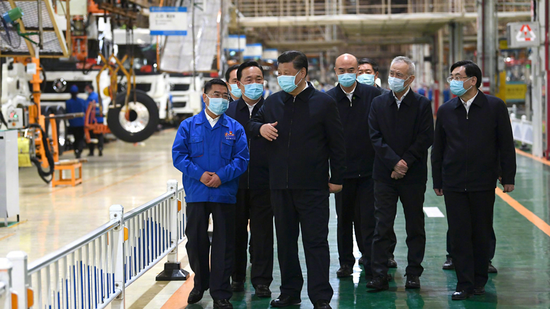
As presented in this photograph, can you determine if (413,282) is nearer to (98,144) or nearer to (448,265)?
(448,265)

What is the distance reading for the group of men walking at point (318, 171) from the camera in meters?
5.02

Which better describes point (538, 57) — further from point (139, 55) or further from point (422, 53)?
point (422, 53)

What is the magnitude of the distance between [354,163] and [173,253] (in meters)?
1.94

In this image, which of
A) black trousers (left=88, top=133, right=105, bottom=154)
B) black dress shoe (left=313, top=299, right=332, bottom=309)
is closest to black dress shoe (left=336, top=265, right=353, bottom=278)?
black dress shoe (left=313, top=299, right=332, bottom=309)

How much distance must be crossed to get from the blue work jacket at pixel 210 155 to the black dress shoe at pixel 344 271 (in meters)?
1.45

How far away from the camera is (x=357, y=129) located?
6094 millimetres

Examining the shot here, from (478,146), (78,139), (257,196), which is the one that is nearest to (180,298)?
(257,196)

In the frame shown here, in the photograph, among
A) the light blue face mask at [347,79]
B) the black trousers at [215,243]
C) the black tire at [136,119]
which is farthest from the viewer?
the black tire at [136,119]

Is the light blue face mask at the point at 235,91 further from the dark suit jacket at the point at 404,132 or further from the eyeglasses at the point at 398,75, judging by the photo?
the eyeglasses at the point at 398,75

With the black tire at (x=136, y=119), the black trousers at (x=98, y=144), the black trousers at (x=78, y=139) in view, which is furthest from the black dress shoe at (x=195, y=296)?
the black trousers at (x=98, y=144)

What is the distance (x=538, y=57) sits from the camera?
51.1 feet

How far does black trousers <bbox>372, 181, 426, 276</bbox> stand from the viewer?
562cm

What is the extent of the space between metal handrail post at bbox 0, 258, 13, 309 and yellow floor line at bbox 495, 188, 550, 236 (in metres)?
6.52

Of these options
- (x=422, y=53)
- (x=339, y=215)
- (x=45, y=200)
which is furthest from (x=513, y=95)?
(x=339, y=215)
